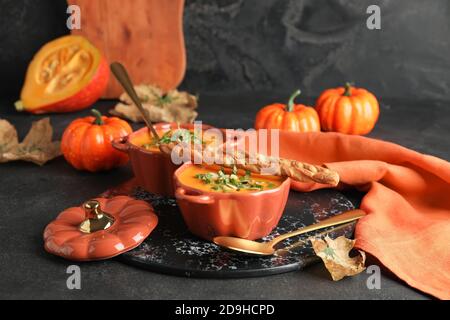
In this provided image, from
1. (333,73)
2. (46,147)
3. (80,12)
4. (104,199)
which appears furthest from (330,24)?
(104,199)

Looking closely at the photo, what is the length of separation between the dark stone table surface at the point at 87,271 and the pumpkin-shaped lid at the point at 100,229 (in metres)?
0.03

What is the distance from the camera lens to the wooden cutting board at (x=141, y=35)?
2.22 metres

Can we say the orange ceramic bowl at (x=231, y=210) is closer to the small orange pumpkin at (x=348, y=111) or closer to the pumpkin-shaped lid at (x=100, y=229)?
the pumpkin-shaped lid at (x=100, y=229)

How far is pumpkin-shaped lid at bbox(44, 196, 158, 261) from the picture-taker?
1.17 m

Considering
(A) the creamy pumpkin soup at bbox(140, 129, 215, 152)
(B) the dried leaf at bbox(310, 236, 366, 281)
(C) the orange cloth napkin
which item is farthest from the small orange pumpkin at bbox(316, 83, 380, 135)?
(B) the dried leaf at bbox(310, 236, 366, 281)

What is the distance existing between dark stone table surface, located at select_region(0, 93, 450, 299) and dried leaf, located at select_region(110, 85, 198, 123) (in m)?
0.33

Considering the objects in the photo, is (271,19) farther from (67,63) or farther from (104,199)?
(104,199)

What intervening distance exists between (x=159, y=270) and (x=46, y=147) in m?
0.76

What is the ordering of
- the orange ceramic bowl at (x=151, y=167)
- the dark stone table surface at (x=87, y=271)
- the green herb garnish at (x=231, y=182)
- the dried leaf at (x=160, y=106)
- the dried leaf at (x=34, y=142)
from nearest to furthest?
1. the dark stone table surface at (x=87, y=271)
2. the green herb garnish at (x=231, y=182)
3. the orange ceramic bowl at (x=151, y=167)
4. the dried leaf at (x=34, y=142)
5. the dried leaf at (x=160, y=106)

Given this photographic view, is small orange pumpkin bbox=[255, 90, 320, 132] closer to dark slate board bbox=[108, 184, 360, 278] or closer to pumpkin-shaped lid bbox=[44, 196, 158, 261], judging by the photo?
dark slate board bbox=[108, 184, 360, 278]

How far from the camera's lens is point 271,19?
2.27 m

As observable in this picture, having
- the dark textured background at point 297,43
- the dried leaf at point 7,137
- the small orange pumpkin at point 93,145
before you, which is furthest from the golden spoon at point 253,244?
the dark textured background at point 297,43

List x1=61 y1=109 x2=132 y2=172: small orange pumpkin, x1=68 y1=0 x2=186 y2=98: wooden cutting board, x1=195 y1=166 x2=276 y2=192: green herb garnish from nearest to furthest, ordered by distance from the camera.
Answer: x1=195 y1=166 x2=276 y2=192: green herb garnish
x1=61 y1=109 x2=132 y2=172: small orange pumpkin
x1=68 y1=0 x2=186 y2=98: wooden cutting board

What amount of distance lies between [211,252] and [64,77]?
113cm
